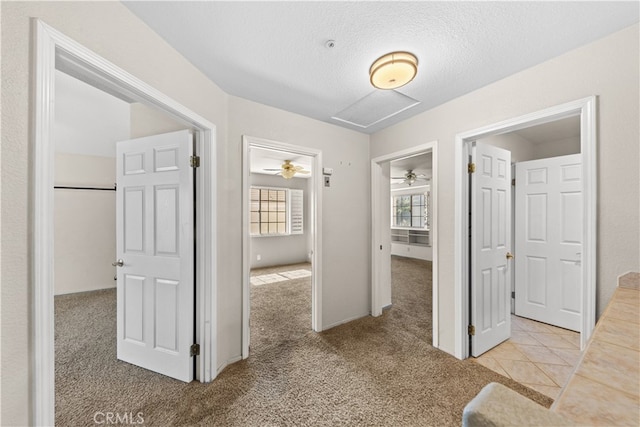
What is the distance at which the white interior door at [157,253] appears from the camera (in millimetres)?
1862

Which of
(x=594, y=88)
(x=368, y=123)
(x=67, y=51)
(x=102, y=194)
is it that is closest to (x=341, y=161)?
(x=368, y=123)

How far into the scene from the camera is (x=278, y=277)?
5.09 metres

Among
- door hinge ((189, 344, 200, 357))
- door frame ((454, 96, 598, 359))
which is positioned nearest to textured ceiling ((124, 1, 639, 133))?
door frame ((454, 96, 598, 359))

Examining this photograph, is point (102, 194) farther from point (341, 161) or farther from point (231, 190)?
point (341, 161)

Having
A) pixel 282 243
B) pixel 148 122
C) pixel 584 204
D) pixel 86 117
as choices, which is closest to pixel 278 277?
pixel 282 243

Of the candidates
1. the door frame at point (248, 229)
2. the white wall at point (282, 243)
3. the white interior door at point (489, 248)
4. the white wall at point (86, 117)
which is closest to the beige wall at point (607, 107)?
the white interior door at point (489, 248)

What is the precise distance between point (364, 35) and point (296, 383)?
250cm

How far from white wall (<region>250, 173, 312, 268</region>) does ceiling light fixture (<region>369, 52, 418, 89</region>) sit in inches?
181

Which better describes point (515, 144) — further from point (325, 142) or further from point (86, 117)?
point (86, 117)

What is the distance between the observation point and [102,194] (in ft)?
14.0

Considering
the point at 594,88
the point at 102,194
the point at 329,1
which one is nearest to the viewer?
the point at 329,1

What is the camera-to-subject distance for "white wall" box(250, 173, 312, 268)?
5.92m

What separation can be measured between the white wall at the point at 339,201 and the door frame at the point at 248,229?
62mm

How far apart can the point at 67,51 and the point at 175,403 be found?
82.9 inches
